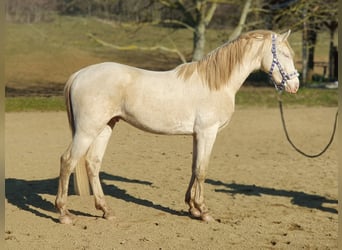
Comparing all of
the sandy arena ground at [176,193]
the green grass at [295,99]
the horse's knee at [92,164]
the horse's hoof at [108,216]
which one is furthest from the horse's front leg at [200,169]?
the green grass at [295,99]

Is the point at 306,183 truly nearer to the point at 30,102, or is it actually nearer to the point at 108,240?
the point at 108,240

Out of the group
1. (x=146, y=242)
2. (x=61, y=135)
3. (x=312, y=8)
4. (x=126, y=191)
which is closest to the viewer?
(x=146, y=242)

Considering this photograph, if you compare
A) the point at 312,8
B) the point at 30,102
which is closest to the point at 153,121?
the point at 30,102

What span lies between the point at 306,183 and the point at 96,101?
3.17m

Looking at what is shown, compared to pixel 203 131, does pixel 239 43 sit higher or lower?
higher

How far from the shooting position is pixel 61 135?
9.90m

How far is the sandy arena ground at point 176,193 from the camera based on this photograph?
4.73 m

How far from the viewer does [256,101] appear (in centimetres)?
1430

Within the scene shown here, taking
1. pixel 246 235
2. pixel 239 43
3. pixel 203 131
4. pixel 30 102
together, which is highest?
pixel 239 43

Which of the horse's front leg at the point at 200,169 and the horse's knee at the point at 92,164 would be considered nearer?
the horse's front leg at the point at 200,169

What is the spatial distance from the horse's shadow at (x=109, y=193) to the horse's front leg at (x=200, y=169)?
216mm

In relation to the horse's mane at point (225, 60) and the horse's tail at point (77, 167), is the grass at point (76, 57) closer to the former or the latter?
the horse's tail at point (77, 167)

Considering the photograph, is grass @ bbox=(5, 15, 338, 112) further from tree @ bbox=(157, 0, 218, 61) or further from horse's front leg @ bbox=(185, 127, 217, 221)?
horse's front leg @ bbox=(185, 127, 217, 221)

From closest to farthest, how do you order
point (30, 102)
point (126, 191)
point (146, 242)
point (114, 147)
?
point (146, 242)
point (126, 191)
point (114, 147)
point (30, 102)
